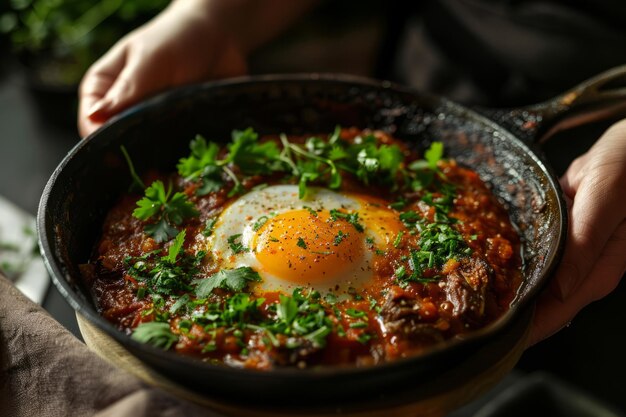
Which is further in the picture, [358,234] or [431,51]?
[431,51]

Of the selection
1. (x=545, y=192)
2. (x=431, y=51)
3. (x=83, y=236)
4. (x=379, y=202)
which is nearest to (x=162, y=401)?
(x=83, y=236)

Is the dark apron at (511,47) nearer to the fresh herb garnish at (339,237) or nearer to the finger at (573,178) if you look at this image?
the finger at (573,178)

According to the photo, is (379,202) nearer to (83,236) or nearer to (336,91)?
(336,91)

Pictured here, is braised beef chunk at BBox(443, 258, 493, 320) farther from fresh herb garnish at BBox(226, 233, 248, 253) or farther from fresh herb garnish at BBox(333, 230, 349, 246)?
fresh herb garnish at BBox(226, 233, 248, 253)

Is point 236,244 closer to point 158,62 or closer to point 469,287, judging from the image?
point 469,287

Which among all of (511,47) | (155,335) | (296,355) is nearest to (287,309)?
(296,355)

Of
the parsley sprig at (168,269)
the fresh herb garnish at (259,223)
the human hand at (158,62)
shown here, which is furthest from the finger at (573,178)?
the human hand at (158,62)

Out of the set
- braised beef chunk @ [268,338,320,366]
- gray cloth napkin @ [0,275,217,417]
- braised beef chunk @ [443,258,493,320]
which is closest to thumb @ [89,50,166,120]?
gray cloth napkin @ [0,275,217,417]
